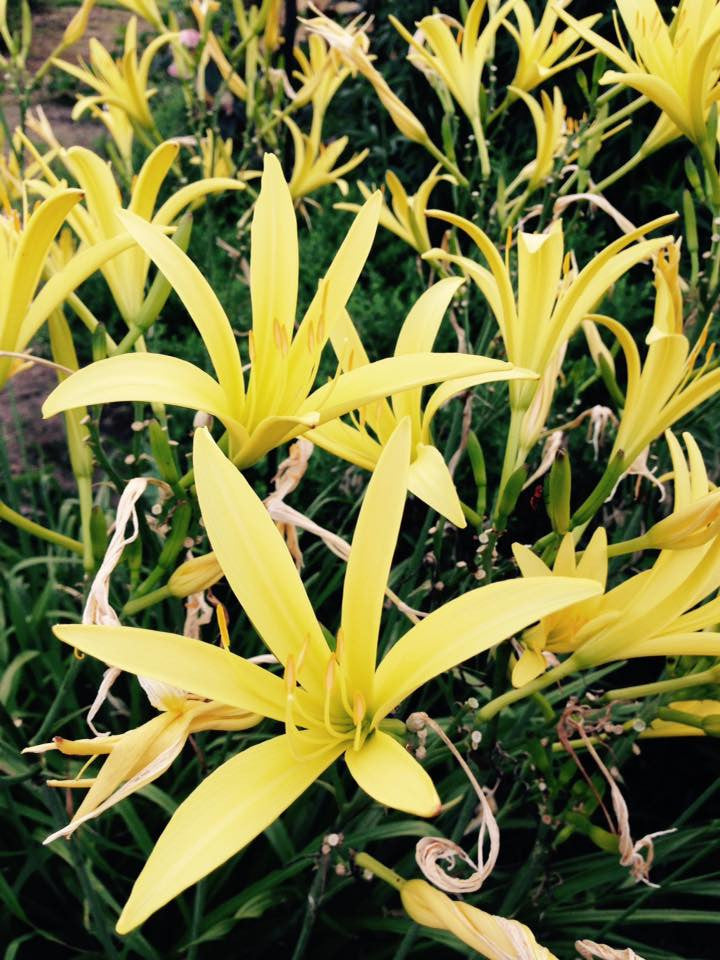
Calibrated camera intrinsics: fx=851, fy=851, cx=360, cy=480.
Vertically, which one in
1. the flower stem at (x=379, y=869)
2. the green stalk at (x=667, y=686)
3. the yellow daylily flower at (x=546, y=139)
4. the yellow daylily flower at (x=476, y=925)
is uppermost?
the yellow daylily flower at (x=546, y=139)

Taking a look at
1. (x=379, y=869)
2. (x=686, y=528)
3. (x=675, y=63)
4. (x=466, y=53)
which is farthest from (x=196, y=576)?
(x=466, y=53)

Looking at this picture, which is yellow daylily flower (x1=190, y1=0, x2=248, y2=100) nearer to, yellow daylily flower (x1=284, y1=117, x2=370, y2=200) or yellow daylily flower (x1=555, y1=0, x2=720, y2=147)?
yellow daylily flower (x1=284, y1=117, x2=370, y2=200)

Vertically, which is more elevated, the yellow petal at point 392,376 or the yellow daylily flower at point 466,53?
the yellow daylily flower at point 466,53

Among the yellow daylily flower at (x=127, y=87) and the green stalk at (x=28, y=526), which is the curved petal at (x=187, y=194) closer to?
the green stalk at (x=28, y=526)

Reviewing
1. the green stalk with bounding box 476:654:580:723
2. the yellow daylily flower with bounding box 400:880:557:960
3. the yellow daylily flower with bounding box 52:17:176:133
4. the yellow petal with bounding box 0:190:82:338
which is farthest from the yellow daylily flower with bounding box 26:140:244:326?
the yellow daylily flower with bounding box 52:17:176:133

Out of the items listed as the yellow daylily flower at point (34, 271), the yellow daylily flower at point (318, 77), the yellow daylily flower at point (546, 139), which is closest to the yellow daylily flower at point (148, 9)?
the yellow daylily flower at point (318, 77)

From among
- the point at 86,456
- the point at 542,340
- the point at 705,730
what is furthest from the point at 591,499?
the point at 86,456
